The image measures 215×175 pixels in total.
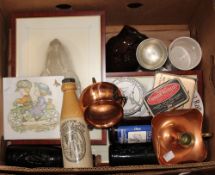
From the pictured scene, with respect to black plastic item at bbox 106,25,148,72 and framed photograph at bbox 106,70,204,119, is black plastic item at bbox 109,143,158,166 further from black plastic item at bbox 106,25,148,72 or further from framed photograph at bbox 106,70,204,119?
black plastic item at bbox 106,25,148,72

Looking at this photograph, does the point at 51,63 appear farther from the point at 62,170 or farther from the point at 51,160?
the point at 62,170

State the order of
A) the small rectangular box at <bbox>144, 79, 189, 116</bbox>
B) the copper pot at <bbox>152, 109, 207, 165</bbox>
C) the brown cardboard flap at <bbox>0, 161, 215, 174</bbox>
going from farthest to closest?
the small rectangular box at <bbox>144, 79, 189, 116</bbox>
the copper pot at <bbox>152, 109, 207, 165</bbox>
the brown cardboard flap at <bbox>0, 161, 215, 174</bbox>

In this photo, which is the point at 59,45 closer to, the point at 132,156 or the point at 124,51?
the point at 124,51

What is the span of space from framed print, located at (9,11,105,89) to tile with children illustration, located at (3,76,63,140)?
0.14 feet

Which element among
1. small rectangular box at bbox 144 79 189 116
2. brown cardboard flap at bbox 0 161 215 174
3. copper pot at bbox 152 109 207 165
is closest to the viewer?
brown cardboard flap at bbox 0 161 215 174

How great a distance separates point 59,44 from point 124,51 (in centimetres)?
19

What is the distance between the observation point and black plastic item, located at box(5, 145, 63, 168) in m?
1.08

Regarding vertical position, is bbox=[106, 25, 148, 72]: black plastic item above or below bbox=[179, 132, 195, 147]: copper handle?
above

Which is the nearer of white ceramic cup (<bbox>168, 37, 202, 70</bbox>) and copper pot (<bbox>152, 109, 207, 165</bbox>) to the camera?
copper pot (<bbox>152, 109, 207, 165</bbox>)

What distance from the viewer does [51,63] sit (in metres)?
1.20

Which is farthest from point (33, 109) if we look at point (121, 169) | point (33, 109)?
point (121, 169)

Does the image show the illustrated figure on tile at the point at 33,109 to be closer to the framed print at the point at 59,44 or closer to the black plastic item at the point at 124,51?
the framed print at the point at 59,44

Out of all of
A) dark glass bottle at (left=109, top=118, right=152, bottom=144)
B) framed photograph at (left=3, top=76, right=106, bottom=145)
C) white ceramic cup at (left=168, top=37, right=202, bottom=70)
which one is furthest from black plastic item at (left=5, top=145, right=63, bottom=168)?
white ceramic cup at (left=168, top=37, right=202, bottom=70)

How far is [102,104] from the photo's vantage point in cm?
105
